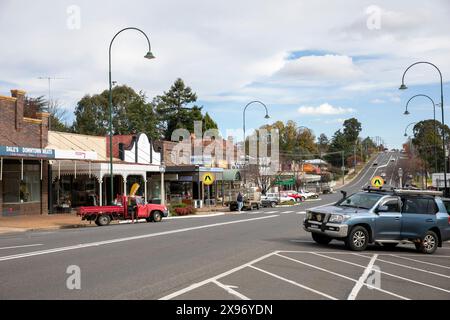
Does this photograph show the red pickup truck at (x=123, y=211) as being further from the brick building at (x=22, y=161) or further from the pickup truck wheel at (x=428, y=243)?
the pickup truck wheel at (x=428, y=243)

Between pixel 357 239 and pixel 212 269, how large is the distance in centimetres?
552

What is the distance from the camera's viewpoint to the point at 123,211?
2564 centimetres

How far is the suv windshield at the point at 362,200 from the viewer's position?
15.1 metres

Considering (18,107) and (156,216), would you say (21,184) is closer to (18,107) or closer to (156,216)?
(18,107)

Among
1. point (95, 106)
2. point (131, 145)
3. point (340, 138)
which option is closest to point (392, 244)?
point (131, 145)

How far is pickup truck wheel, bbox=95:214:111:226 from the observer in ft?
82.3

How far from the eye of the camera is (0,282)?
9109mm

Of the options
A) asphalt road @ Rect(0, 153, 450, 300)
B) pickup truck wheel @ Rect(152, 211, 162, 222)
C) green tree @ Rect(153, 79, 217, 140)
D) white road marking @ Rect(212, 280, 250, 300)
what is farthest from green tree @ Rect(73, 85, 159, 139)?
white road marking @ Rect(212, 280, 250, 300)

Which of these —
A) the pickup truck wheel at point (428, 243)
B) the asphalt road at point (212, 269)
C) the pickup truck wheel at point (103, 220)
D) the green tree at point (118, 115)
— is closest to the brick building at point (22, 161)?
the pickup truck wheel at point (103, 220)

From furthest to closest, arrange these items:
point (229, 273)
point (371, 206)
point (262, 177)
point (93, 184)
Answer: point (262, 177) < point (93, 184) < point (371, 206) < point (229, 273)

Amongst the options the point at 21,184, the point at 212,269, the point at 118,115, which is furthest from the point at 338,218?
the point at 118,115

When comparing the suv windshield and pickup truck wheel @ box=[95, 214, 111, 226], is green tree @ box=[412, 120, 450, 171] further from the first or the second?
the suv windshield
